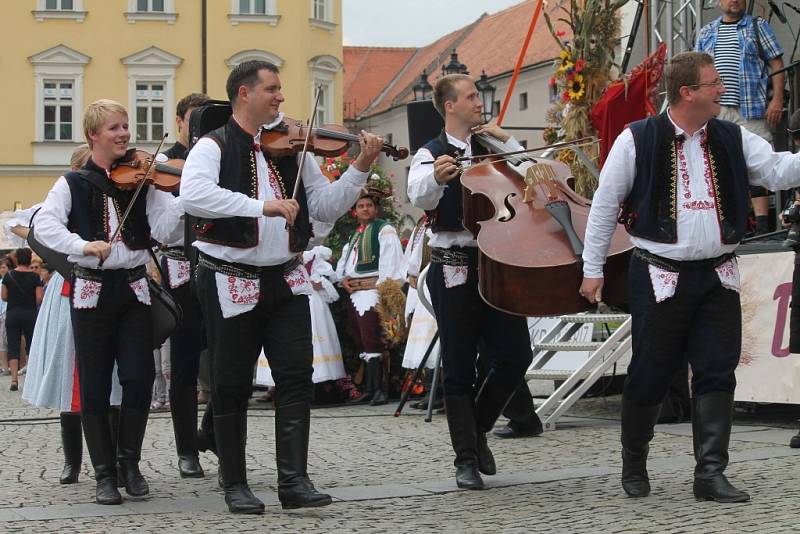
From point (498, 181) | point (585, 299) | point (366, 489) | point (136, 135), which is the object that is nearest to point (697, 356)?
point (585, 299)

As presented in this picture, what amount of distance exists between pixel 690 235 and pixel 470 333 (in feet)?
4.47

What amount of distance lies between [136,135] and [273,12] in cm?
632

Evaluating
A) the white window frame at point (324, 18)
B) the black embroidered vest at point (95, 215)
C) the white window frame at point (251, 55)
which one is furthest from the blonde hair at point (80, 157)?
the white window frame at point (324, 18)

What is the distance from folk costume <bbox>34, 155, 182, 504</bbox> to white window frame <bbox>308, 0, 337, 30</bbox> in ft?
136

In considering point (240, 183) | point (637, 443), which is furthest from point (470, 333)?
point (240, 183)

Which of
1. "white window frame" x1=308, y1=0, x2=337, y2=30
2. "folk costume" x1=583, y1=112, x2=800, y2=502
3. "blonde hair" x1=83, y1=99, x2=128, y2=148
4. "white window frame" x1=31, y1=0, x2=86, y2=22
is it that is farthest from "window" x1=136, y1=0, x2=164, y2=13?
"folk costume" x1=583, y1=112, x2=800, y2=502

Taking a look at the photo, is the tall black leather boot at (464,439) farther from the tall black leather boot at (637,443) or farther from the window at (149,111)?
the window at (149,111)

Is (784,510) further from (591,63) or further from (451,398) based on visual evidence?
(591,63)

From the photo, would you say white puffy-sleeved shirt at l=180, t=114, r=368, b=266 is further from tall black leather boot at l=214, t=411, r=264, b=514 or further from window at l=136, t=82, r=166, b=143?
window at l=136, t=82, r=166, b=143

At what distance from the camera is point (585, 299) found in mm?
6355

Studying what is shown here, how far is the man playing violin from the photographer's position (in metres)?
6.73

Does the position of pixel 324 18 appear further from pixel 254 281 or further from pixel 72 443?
pixel 254 281

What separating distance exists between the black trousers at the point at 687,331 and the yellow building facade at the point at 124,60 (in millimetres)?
40311

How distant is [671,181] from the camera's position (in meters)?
6.03
